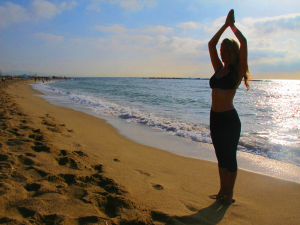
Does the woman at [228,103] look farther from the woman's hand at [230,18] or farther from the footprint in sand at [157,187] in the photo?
the footprint in sand at [157,187]

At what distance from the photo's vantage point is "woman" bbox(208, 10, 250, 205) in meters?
2.22

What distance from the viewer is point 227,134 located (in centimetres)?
234

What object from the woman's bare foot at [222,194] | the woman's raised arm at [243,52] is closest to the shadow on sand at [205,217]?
the woman's bare foot at [222,194]

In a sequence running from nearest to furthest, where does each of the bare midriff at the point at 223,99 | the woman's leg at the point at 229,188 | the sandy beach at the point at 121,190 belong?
the sandy beach at the point at 121,190 < the bare midriff at the point at 223,99 < the woman's leg at the point at 229,188

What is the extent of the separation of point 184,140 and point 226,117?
11.4 ft

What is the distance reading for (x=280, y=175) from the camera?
3.54m

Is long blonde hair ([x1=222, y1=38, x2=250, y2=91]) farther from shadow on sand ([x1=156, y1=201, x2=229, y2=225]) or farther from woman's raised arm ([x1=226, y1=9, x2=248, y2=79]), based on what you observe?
shadow on sand ([x1=156, y1=201, x2=229, y2=225])

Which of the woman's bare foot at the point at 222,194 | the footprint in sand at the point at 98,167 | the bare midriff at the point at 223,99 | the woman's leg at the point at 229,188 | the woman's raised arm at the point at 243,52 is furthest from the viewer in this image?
the footprint in sand at the point at 98,167

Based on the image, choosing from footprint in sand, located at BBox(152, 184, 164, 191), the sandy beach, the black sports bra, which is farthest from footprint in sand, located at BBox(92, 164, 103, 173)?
the black sports bra

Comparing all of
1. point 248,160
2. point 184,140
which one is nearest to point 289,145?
point 248,160

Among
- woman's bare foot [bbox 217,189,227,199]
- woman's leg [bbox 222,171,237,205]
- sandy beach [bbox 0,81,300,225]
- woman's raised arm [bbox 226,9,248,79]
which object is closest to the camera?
sandy beach [bbox 0,81,300,225]

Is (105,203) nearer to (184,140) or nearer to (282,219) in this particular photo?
(282,219)

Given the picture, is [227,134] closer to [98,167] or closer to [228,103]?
[228,103]

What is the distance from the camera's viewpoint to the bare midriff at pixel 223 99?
2.32m
